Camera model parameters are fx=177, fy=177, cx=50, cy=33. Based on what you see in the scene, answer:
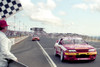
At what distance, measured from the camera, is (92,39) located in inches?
1905

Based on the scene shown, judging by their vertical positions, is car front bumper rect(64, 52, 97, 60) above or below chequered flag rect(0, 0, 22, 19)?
below

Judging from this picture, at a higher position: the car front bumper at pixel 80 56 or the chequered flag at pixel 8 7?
the chequered flag at pixel 8 7

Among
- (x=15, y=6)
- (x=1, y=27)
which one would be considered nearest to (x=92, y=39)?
(x=15, y=6)

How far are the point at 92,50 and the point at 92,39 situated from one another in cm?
4020

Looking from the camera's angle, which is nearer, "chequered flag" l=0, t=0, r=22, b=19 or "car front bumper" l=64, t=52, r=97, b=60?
"chequered flag" l=0, t=0, r=22, b=19

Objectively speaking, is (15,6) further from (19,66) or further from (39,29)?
(39,29)

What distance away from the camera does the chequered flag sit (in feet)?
25.5

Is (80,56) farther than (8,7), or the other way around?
(80,56)

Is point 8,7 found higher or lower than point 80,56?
higher

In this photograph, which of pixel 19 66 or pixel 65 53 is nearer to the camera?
pixel 19 66

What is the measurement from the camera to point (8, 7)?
7.95 m

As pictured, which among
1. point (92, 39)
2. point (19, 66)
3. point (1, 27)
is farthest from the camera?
point (92, 39)

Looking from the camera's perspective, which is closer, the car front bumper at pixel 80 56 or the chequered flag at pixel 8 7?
the chequered flag at pixel 8 7

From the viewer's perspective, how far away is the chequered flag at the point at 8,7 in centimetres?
776
